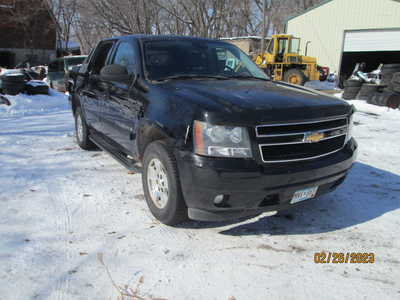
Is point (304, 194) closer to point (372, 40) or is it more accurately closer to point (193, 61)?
point (193, 61)

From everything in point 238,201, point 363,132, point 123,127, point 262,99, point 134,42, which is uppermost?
point 134,42

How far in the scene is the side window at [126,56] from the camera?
390 cm

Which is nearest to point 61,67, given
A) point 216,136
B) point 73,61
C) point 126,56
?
point 73,61

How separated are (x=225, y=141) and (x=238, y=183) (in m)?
0.33

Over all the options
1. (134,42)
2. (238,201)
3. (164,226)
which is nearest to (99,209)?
(164,226)

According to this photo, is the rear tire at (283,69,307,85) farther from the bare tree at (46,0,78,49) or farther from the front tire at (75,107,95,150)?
the bare tree at (46,0,78,49)

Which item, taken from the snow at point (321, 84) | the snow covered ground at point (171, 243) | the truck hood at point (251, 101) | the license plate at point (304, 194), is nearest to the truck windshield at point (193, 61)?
the truck hood at point (251, 101)

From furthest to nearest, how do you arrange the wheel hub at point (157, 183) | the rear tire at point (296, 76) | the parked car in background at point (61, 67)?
the rear tire at point (296, 76) → the parked car in background at point (61, 67) → the wheel hub at point (157, 183)

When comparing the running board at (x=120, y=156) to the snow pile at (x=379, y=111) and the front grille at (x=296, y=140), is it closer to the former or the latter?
the front grille at (x=296, y=140)

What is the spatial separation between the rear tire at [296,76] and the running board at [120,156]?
15.8 meters

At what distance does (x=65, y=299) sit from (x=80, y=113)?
3910 millimetres

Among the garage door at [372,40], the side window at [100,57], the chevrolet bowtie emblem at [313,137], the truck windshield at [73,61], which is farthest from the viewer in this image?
the garage door at [372,40]

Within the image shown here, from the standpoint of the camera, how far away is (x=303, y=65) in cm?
2022

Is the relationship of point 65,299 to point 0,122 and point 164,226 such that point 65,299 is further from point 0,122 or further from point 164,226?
point 0,122
